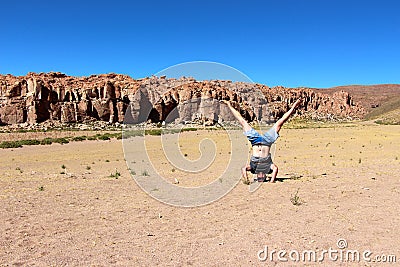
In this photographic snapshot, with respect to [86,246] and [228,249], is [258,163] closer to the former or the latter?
[228,249]

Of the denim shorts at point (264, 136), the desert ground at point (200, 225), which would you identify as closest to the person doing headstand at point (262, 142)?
the denim shorts at point (264, 136)

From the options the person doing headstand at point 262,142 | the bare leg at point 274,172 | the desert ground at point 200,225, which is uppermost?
the person doing headstand at point 262,142

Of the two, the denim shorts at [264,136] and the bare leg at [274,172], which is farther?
the bare leg at [274,172]

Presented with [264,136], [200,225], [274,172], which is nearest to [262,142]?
[264,136]

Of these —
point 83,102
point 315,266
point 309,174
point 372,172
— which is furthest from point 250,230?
point 83,102

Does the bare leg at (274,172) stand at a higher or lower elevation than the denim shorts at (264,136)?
lower

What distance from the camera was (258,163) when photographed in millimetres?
10406

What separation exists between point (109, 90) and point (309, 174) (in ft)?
327

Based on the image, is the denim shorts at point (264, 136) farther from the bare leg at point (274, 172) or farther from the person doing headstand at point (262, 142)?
the bare leg at point (274, 172)

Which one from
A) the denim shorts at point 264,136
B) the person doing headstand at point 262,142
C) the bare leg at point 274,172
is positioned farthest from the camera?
the bare leg at point 274,172

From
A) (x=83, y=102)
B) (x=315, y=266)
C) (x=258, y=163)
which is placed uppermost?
(x=83, y=102)

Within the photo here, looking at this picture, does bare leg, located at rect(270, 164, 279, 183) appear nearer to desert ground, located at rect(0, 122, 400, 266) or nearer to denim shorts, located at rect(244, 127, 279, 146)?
desert ground, located at rect(0, 122, 400, 266)

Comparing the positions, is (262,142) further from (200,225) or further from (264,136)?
(200,225)

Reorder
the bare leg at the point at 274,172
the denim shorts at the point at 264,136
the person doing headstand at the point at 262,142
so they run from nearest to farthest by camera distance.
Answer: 1. the person doing headstand at the point at 262,142
2. the denim shorts at the point at 264,136
3. the bare leg at the point at 274,172
